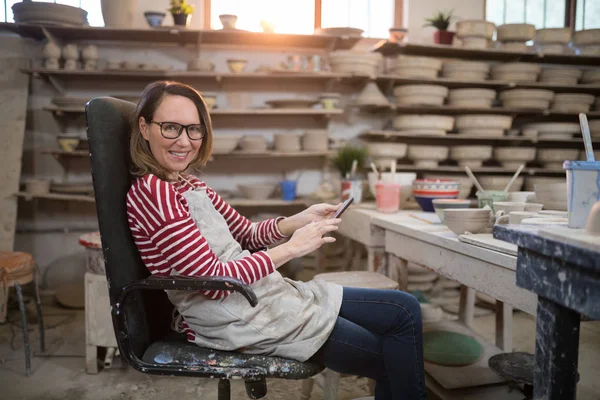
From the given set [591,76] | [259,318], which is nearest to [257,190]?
[259,318]

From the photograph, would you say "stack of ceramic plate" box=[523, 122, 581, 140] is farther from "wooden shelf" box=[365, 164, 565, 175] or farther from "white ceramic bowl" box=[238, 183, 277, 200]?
"white ceramic bowl" box=[238, 183, 277, 200]

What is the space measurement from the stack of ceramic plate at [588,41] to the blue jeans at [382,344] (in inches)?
155

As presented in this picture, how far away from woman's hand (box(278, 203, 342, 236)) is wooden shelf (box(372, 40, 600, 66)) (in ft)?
8.54

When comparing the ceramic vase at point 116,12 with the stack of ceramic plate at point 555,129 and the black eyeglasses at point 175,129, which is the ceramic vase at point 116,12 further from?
the stack of ceramic plate at point 555,129

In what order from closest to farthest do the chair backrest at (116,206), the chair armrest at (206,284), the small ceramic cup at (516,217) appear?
the chair armrest at (206,284)
the chair backrest at (116,206)
the small ceramic cup at (516,217)

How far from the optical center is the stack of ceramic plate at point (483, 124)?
4082mm

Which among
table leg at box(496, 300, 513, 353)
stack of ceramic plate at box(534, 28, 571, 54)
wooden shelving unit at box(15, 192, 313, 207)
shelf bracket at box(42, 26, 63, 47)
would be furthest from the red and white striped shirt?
stack of ceramic plate at box(534, 28, 571, 54)

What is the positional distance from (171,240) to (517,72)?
3773 mm

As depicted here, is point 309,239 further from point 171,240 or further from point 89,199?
point 89,199

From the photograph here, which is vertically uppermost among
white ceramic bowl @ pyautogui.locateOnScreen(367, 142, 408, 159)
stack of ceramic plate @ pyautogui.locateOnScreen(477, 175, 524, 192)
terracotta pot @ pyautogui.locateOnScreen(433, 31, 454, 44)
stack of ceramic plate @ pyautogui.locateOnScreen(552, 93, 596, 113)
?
terracotta pot @ pyautogui.locateOnScreen(433, 31, 454, 44)

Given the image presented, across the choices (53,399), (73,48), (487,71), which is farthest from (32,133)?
(487,71)

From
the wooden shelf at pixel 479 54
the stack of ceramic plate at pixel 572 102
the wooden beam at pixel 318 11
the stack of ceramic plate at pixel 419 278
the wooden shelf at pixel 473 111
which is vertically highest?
the wooden beam at pixel 318 11

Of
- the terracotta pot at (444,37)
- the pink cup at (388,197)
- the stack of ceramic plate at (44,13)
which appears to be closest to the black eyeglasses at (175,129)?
the pink cup at (388,197)

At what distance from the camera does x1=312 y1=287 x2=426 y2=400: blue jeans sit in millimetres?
1373
